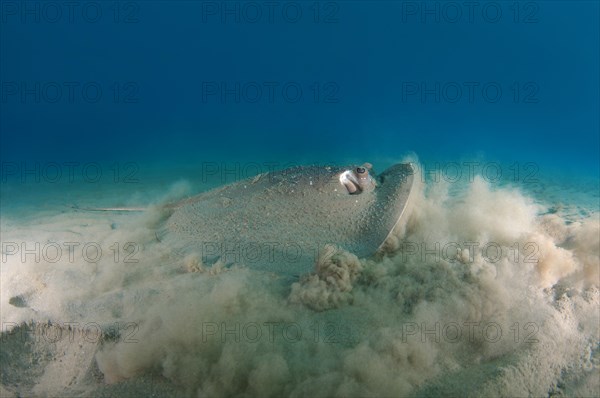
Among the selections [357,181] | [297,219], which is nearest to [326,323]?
[297,219]

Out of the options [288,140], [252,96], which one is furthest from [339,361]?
[252,96]

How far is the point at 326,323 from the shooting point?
3361 millimetres

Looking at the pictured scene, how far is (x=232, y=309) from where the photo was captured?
3.44m

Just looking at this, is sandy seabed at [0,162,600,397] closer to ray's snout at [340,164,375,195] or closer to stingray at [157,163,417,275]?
stingray at [157,163,417,275]

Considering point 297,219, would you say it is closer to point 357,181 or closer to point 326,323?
point 357,181

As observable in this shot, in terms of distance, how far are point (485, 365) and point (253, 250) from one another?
9.20 ft

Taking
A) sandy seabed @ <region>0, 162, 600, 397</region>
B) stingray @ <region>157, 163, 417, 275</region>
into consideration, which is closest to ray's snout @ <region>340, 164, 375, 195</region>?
stingray @ <region>157, 163, 417, 275</region>

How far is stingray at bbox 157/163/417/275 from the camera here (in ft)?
13.5

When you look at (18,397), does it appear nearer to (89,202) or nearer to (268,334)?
(268,334)

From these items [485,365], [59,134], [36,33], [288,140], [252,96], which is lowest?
[485,365]

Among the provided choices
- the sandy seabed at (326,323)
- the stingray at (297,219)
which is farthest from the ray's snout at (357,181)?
the sandy seabed at (326,323)

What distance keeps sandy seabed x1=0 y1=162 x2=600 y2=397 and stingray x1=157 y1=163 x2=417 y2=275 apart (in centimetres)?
22

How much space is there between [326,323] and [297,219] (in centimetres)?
→ 163

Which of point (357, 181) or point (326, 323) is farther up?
point (357, 181)
